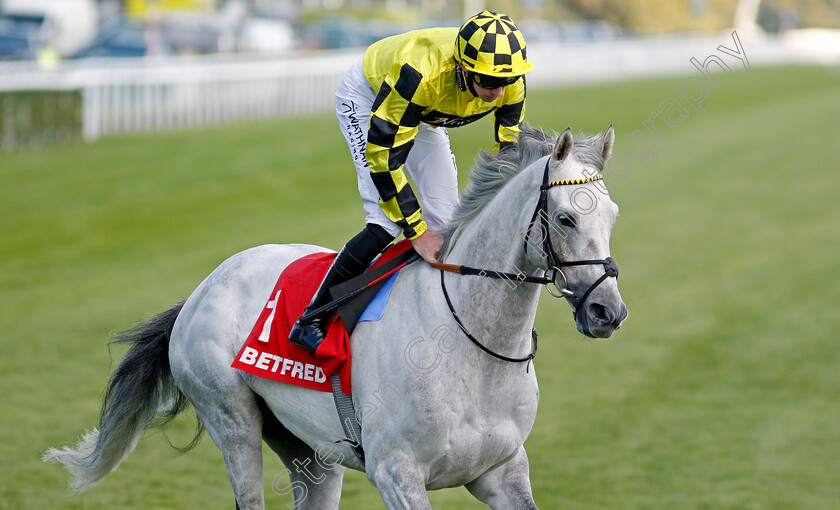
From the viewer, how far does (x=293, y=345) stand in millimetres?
3438

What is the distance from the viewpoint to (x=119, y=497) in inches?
187

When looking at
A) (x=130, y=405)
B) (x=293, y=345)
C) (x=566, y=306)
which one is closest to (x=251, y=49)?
(x=566, y=306)

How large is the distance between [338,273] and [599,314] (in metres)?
1.09

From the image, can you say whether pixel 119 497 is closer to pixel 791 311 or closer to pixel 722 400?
pixel 722 400

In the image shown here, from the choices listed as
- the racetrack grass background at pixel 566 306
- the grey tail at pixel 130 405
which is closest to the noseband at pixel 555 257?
the racetrack grass background at pixel 566 306

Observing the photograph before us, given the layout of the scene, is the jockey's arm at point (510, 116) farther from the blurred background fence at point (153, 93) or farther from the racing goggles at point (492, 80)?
the blurred background fence at point (153, 93)

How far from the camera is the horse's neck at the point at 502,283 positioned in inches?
116

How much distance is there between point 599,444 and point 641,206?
25.7ft

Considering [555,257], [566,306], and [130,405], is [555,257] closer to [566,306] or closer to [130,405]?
[130,405]

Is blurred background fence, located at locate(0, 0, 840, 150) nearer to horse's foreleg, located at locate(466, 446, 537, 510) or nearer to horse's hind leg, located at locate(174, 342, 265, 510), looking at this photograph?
horse's hind leg, located at locate(174, 342, 265, 510)

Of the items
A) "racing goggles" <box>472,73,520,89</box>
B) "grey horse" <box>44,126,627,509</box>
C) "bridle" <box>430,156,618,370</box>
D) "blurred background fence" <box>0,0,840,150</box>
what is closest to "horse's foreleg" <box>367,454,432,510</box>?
"grey horse" <box>44,126,627,509</box>

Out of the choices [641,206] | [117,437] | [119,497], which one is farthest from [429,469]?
[641,206]

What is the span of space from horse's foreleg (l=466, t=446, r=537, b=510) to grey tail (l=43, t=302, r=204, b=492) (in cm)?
151

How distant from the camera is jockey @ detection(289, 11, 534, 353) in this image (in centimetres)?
307
